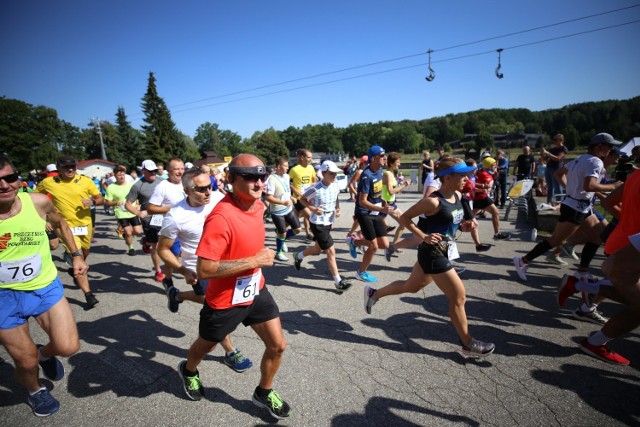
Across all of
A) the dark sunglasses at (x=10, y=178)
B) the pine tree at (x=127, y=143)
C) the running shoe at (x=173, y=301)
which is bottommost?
the running shoe at (x=173, y=301)

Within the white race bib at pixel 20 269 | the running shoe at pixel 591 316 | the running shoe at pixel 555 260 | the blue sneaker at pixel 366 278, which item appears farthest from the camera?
the running shoe at pixel 555 260

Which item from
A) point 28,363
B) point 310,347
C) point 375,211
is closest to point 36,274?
point 28,363

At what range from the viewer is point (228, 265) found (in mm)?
2080

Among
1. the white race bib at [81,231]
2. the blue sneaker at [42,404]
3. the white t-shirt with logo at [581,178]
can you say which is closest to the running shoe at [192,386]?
the blue sneaker at [42,404]

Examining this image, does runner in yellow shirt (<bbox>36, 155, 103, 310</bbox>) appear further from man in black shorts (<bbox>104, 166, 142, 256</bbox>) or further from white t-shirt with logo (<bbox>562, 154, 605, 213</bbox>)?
white t-shirt with logo (<bbox>562, 154, 605, 213</bbox>)

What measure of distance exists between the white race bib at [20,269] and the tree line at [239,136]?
152 ft

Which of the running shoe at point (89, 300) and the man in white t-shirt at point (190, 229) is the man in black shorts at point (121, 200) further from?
the man in white t-shirt at point (190, 229)

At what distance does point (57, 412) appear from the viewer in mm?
2596

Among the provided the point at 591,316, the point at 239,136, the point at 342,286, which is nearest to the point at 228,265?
the point at 342,286

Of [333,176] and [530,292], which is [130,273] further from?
[530,292]

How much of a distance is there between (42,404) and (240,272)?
2239 millimetres

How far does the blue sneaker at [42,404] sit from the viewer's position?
254cm

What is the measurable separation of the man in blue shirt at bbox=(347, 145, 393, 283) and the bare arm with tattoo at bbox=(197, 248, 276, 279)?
297cm

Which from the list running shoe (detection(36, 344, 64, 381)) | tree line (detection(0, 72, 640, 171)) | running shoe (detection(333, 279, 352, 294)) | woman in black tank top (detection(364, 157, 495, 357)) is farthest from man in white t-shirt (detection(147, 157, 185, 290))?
tree line (detection(0, 72, 640, 171))
